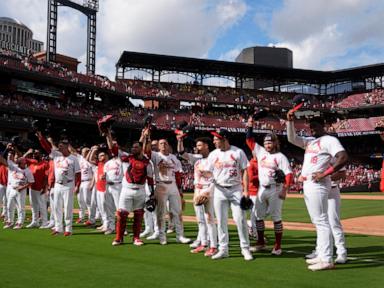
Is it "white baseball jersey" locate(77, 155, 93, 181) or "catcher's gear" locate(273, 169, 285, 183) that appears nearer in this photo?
"catcher's gear" locate(273, 169, 285, 183)

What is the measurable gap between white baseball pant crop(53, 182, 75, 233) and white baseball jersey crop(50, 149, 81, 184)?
13cm

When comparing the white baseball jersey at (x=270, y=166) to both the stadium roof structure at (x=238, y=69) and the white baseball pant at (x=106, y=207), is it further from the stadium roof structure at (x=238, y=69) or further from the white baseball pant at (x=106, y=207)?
the stadium roof structure at (x=238, y=69)

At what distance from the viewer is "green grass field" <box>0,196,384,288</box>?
5.31 meters

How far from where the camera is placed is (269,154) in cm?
764

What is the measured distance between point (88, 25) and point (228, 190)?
42963mm

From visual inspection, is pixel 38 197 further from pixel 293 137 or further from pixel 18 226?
pixel 293 137

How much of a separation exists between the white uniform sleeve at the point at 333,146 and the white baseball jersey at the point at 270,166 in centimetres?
124

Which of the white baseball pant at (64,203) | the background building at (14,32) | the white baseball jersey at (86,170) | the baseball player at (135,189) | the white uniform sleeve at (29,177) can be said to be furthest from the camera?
the background building at (14,32)

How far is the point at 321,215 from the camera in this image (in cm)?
611

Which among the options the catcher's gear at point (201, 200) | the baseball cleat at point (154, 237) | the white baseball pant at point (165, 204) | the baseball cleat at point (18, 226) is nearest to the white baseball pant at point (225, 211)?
the catcher's gear at point (201, 200)

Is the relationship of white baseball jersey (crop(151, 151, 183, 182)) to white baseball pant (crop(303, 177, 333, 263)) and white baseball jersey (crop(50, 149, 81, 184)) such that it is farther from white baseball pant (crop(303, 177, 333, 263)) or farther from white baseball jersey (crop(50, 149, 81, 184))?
white baseball pant (crop(303, 177, 333, 263))

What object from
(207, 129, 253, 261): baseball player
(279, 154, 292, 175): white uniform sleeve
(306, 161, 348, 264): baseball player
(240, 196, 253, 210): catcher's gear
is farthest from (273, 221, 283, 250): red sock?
(240, 196, 253, 210): catcher's gear

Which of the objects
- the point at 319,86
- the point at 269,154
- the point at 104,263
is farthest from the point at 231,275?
the point at 319,86

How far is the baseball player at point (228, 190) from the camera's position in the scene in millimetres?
6851
